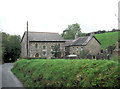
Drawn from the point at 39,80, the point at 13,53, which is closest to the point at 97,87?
the point at 39,80

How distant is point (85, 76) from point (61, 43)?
47.5 m

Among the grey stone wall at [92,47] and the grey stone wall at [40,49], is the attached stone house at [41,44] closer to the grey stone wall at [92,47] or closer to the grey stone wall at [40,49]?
the grey stone wall at [40,49]

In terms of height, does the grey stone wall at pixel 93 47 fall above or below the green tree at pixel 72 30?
below

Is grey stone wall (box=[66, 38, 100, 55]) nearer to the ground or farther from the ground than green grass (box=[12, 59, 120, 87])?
farther from the ground

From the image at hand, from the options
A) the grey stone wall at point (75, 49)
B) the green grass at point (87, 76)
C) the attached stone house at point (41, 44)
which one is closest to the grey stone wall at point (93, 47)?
the grey stone wall at point (75, 49)

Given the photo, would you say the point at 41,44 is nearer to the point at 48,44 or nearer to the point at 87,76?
the point at 48,44

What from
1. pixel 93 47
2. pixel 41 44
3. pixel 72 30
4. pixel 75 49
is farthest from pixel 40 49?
pixel 72 30

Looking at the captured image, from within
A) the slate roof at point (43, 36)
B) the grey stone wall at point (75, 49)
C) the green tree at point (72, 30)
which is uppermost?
the green tree at point (72, 30)

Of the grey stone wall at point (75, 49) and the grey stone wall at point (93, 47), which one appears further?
the grey stone wall at point (75, 49)

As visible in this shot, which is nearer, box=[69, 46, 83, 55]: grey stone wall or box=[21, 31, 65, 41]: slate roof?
box=[69, 46, 83, 55]: grey stone wall

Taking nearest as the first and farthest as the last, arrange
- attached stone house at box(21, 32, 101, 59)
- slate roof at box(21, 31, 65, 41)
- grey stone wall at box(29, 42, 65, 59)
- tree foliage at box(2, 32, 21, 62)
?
attached stone house at box(21, 32, 101, 59), grey stone wall at box(29, 42, 65, 59), slate roof at box(21, 31, 65, 41), tree foliage at box(2, 32, 21, 62)

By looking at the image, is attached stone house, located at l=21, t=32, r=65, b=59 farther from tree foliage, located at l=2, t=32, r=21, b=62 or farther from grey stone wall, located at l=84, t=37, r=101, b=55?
grey stone wall, located at l=84, t=37, r=101, b=55

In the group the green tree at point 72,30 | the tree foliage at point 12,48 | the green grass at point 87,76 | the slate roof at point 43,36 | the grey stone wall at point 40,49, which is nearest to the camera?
the green grass at point 87,76

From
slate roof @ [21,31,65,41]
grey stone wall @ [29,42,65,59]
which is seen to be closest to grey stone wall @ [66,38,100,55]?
grey stone wall @ [29,42,65,59]
